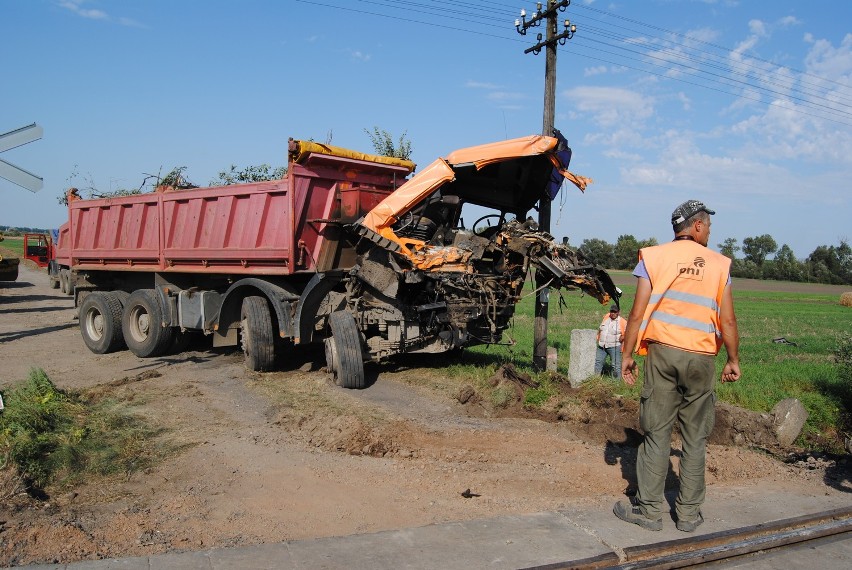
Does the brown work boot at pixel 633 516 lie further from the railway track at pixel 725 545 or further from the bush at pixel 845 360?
the bush at pixel 845 360

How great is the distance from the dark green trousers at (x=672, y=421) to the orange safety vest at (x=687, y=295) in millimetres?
99

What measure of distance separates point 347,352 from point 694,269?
5389 mm

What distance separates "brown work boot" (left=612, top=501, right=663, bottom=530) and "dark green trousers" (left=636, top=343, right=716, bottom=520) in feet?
0.15

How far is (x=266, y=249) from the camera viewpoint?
31.8 feet

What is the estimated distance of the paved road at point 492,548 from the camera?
3768 millimetres

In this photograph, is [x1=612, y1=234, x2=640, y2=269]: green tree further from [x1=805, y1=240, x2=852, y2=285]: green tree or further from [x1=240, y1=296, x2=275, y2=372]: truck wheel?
[x1=240, y1=296, x2=275, y2=372]: truck wheel

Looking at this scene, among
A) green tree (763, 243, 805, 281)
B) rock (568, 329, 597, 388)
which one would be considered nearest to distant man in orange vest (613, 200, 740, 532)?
rock (568, 329, 597, 388)

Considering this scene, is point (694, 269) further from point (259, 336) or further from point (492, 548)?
point (259, 336)

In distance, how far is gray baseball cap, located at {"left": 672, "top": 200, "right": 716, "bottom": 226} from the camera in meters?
4.50

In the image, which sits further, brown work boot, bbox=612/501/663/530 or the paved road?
brown work boot, bbox=612/501/663/530

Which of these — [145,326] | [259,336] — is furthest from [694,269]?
[145,326]

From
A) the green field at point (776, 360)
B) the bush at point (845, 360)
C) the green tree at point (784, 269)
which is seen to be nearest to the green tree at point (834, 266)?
the green tree at point (784, 269)

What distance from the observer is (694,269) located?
4.34m

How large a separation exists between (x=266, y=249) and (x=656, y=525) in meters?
6.96
